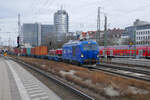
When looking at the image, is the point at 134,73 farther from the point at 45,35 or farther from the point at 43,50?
the point at 45,35

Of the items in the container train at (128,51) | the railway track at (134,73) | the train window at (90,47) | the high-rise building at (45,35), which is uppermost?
the high-rise building at (45,35)

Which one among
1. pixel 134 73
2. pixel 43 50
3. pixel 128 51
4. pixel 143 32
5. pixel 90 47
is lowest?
pixel 134 73

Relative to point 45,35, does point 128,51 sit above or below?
below

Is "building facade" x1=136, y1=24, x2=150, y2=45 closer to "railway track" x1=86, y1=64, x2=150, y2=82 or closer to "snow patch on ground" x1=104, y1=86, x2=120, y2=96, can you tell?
"railway track" x1=86, y1=64, x2=150, y2=82

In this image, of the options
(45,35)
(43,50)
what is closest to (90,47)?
(43,50)

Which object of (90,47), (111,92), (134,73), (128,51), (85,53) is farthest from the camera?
(128,51)

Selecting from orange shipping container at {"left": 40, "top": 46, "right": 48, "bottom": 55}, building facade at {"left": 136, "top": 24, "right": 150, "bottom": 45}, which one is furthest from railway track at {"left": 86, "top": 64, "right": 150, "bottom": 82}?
building facade at {"left": 136, "top": 24, "right": 150, "bottom": 45}

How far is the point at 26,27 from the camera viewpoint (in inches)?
3585

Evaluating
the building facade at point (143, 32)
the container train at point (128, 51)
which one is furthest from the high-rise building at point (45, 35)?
the building facade at point (143, 32)

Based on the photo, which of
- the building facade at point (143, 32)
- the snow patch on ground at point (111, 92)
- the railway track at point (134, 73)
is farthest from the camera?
the building facade at point (143, 32)

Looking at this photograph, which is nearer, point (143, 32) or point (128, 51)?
point (128, 51)

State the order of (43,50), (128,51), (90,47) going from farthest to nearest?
(43,50)
(128,51)
(90,47)

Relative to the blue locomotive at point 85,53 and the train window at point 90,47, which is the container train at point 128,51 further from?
the blue locomotive at point 85,53

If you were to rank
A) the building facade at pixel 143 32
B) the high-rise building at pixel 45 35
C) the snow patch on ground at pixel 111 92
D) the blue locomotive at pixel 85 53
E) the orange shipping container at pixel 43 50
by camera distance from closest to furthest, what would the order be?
the snow patch on ground at pixel 111 92 < the blue locomotive at pixel 85 53 < the orange shipping container at pixel 43 50 < the high-rise building at pixel 45 35 < the building facade at pixel 143 32
